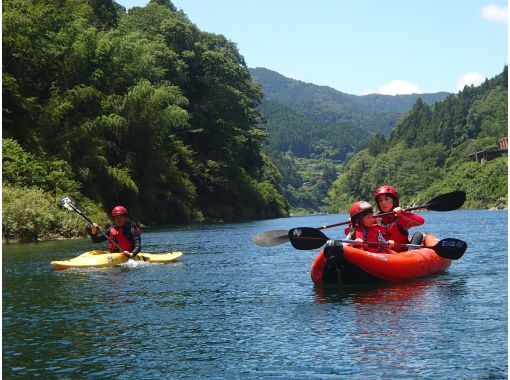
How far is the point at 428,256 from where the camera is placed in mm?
15805

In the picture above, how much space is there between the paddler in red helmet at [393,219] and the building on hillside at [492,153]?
332 feet

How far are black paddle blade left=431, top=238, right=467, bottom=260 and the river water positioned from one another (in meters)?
0.56

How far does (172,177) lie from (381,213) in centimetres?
3749

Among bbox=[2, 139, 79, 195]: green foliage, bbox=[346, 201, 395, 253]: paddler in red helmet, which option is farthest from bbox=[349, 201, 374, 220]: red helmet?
bbox=[2, 139, 79, 195]: green foliage

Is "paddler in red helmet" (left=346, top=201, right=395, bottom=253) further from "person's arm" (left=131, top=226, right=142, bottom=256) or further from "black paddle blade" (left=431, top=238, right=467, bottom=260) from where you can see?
"person's arm" (left=131, top=226, right=142, bottom=256)

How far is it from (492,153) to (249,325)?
11142cm

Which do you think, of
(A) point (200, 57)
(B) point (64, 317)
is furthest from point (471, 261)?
(A) point (200, 57)

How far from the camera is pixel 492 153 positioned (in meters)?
116

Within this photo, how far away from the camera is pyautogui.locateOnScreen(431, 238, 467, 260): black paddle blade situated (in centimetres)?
1487

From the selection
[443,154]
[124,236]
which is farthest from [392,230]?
[443,154]

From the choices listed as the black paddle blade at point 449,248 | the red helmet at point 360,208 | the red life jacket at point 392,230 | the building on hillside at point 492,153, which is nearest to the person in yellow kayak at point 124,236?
the red life jacket at point 392,230

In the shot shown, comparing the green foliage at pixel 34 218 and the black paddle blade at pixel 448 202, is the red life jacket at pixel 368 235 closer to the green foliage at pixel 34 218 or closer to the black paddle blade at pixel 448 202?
the black paddle blade at pixel 448 202

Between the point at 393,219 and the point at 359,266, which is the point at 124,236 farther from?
the point at 359,266

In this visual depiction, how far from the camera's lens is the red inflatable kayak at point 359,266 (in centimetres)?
1362
